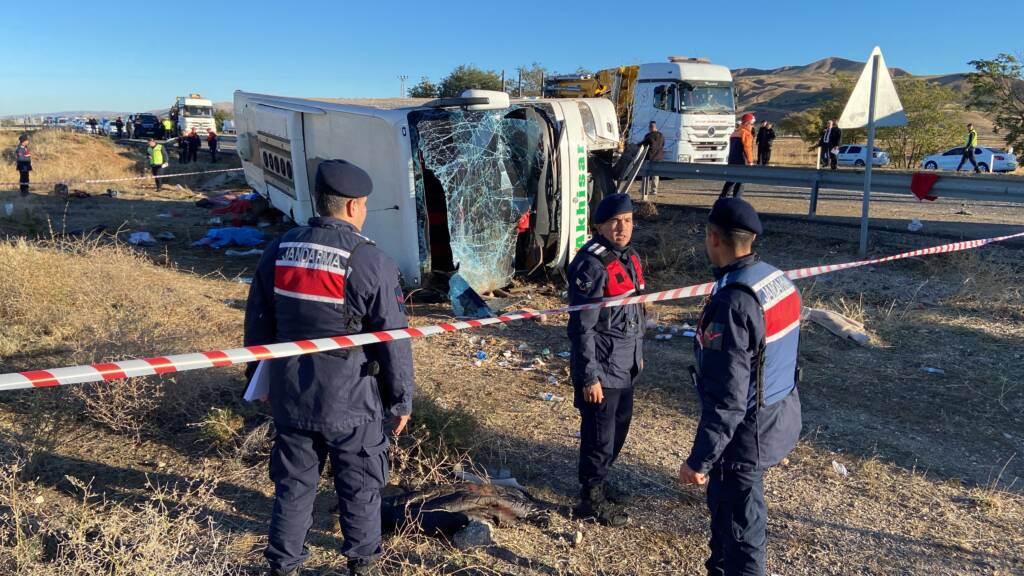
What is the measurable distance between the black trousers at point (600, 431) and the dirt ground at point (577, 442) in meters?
0.29

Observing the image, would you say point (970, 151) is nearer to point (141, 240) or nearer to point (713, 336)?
point (141, 240)

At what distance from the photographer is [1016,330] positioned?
629 cm

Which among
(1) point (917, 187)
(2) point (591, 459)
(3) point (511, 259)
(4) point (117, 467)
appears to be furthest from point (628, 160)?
(4) point (117, 467)

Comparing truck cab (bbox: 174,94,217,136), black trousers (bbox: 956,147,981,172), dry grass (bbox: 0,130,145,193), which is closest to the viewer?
dry grass (bbox: 0,130,145,193)

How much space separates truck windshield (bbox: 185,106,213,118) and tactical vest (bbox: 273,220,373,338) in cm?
3811

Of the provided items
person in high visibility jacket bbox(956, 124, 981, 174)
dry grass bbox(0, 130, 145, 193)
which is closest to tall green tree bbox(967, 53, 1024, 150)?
person in high visibility jacket bbox(956, 124, 981, 174)

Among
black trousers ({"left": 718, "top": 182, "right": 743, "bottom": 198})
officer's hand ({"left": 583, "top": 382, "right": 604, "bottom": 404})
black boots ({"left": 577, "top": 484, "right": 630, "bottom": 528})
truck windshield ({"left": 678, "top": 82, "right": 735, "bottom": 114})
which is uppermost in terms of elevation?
truck windshield ({"left": 678, "top": 82, "right": 735, "bottom": 114})

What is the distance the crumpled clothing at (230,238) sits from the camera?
1144cm

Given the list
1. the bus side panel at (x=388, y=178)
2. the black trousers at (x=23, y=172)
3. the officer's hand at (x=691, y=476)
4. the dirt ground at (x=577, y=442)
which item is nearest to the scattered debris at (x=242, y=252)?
the dirt ground at (x=577, y=442)

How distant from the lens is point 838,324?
6.29 m

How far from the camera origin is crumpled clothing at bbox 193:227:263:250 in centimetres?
1144

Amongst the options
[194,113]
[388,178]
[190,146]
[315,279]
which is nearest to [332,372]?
[315,279]

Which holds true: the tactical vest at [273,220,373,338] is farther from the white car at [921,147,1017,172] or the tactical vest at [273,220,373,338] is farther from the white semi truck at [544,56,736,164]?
the white car at [921,147,1017,172]

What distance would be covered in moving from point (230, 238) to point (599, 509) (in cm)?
985
